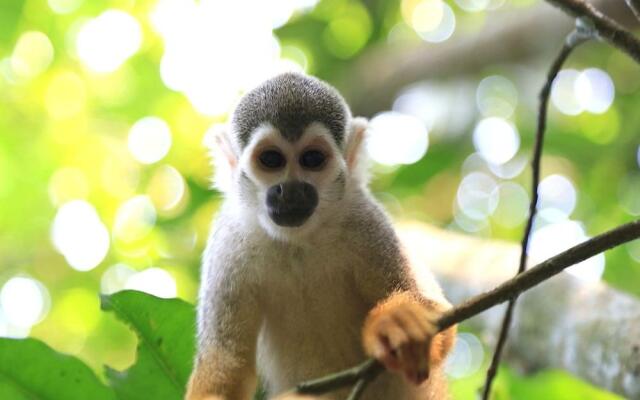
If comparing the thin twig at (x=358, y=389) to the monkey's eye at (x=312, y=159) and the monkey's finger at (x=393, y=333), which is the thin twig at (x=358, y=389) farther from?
the monkey's eye at (x=312, y=159)

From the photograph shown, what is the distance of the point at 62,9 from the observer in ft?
23.4

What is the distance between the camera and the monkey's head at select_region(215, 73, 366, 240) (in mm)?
2713

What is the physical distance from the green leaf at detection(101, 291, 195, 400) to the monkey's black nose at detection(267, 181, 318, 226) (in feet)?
1.41

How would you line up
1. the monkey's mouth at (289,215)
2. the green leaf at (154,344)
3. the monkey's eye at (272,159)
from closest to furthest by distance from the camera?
the green leaf at (154,344) → the monkey's mouth at (289,215) → the monkey's eye at (272,159)

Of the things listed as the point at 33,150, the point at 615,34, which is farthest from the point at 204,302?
the point at 33,150

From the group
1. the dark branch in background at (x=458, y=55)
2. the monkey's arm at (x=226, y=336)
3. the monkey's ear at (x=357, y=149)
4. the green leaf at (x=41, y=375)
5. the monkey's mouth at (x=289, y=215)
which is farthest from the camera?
the dark branch in background at (x=458, y=55)

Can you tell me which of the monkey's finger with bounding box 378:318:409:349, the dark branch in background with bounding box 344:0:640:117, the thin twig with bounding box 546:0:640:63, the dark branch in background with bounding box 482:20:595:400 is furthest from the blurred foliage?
the dark branch in background with bounding box 344:0:640:117

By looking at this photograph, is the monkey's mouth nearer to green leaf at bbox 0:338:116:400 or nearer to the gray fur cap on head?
the gray fur cap on head

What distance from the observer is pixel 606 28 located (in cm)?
185

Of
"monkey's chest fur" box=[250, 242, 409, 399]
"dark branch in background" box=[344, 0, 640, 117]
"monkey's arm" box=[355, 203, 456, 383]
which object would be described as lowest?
"dark branch in background" box=[344, 0, 640, 117]

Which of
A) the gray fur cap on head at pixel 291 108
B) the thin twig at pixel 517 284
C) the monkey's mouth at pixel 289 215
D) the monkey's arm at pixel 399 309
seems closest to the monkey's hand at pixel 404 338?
the monkey's arm at pixel 399 309

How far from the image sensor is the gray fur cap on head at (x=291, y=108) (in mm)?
2797

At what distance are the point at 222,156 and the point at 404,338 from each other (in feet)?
4.99

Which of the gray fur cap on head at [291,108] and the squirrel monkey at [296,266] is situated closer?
the squirrel monkey at [296,266]
